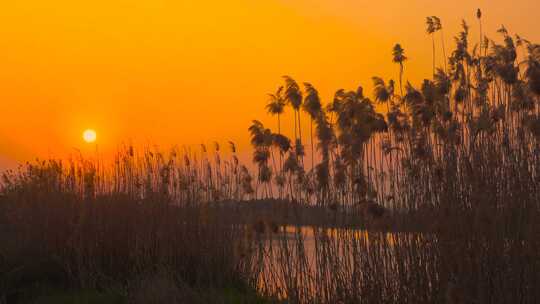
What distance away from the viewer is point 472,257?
505 centimetres

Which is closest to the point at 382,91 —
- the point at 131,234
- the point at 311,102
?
the point at 311,102

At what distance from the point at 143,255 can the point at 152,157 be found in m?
1.59

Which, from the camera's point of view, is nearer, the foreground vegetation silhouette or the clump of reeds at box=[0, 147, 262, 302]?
the foreground vegetation silhouette

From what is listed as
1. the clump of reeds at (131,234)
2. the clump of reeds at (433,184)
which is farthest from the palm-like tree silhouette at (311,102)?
the clump of reeds at (131,234)

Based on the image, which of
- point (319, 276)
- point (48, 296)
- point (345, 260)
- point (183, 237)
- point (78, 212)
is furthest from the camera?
point (78, 212)

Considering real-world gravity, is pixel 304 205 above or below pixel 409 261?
above

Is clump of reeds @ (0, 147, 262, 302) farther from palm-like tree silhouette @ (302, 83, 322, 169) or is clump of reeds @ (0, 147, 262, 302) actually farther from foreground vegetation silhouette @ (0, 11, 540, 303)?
palm-like tree silhouette @ (302, 83, 322, 169)

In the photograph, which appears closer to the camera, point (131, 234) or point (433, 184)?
point (433, 184)

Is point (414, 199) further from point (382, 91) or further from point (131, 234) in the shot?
point (131, 234)

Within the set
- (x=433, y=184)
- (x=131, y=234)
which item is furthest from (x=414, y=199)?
(x=131, y=234)

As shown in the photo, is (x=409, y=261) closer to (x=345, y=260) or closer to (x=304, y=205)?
(x=345, y=260)

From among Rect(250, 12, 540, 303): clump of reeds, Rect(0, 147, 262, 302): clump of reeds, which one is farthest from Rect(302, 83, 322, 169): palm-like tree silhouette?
Rect(0, 147, 262, 302): clump of reeds

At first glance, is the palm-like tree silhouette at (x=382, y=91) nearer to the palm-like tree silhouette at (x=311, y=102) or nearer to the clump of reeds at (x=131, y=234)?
the palm-like tree silhouette at (x=311, y=102)

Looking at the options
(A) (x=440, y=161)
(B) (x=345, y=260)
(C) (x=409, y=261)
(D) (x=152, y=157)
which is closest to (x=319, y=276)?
(B) (x=345, y=260)
